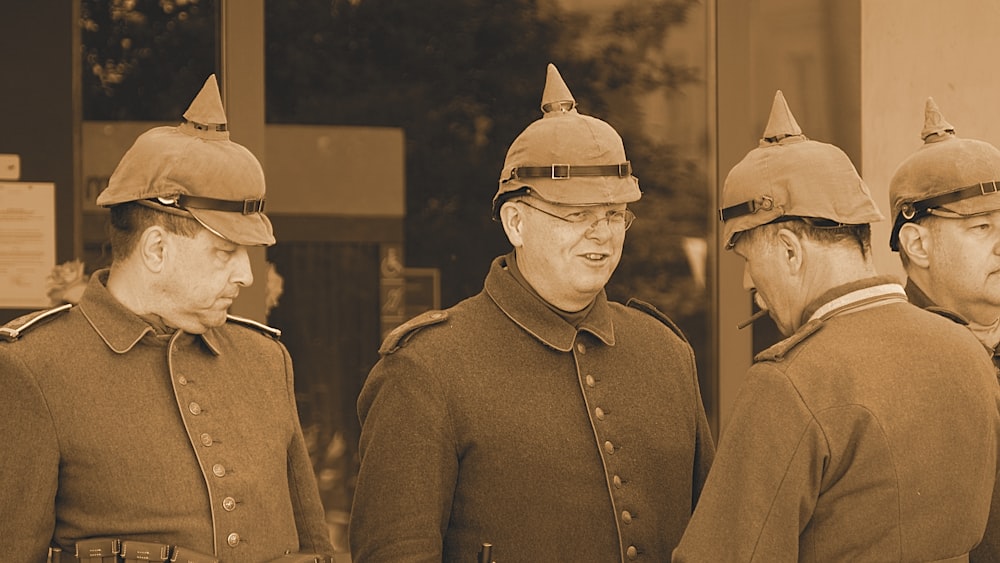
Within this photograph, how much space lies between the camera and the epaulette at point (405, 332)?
3186mm

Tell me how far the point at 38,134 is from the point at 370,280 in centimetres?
127

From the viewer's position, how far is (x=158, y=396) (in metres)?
2.97

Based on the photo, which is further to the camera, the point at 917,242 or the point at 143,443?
the point at 917,242

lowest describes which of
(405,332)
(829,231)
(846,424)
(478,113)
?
(846,424)

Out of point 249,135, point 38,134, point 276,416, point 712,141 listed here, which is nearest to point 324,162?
point 249,135

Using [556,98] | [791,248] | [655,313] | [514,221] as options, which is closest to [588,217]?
[514,221]

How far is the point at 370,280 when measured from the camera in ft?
17.4

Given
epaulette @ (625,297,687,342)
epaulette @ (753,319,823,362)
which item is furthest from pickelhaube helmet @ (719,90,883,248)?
epaulette @ (625,297,687,342)

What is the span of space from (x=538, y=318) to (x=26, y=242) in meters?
2.35

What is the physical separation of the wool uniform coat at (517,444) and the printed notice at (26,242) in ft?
6.85

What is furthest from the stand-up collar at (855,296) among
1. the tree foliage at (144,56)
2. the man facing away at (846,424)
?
the tree foliage at (144,56)

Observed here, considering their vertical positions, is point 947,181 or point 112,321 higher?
point 947,181

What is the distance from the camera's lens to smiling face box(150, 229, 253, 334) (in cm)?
297

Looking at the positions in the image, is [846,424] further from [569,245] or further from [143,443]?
[143,443]
